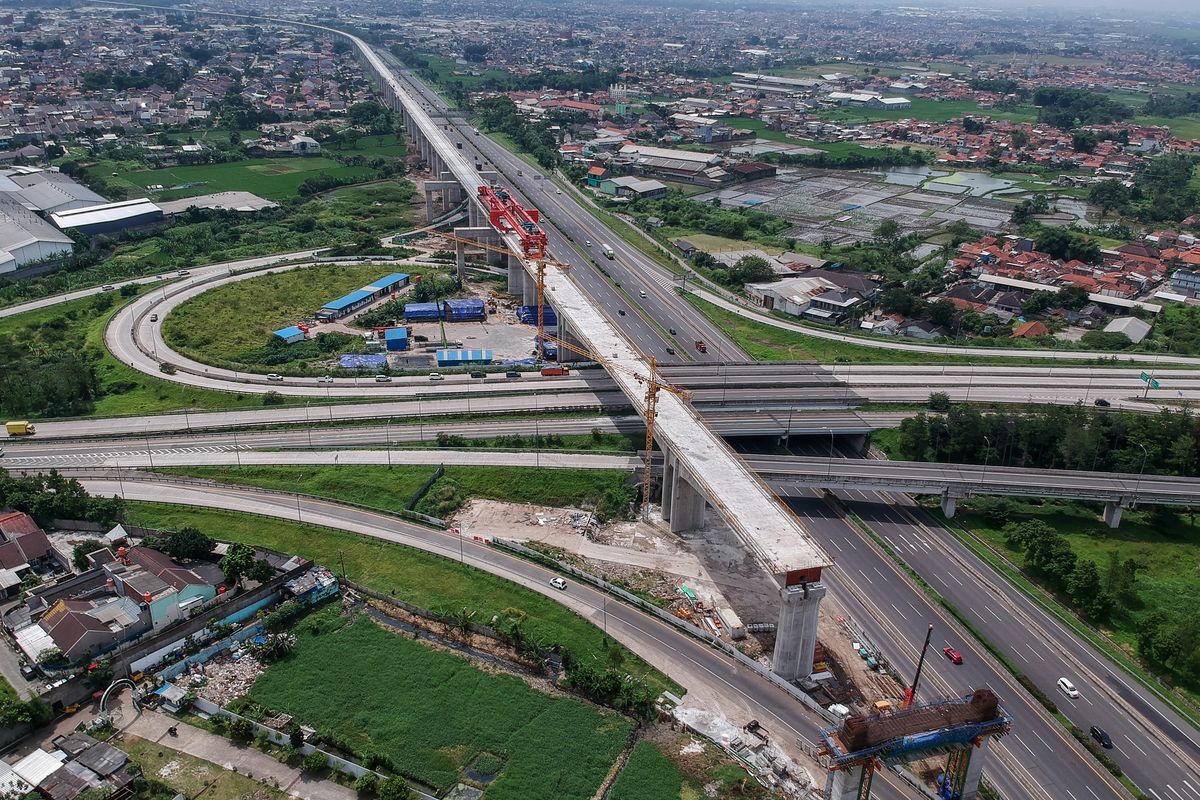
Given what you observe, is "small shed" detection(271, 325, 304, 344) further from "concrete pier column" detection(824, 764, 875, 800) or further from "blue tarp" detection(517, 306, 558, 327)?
"concrete pier column" detection(824, 764, 875, 800)

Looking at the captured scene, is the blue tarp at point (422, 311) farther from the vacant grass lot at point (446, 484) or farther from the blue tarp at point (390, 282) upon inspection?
the vacant grass lot at point (446, 484)

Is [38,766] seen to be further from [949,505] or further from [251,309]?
[251,309]

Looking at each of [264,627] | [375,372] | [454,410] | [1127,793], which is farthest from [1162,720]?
[375,372]

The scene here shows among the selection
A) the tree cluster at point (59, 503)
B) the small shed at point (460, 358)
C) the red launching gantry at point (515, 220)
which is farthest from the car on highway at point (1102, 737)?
the red launching gantry at point (515, 220)

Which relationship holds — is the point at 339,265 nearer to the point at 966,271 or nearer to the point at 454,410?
the point at 454,410

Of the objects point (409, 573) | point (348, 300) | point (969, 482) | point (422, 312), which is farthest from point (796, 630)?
point (348, 300)
